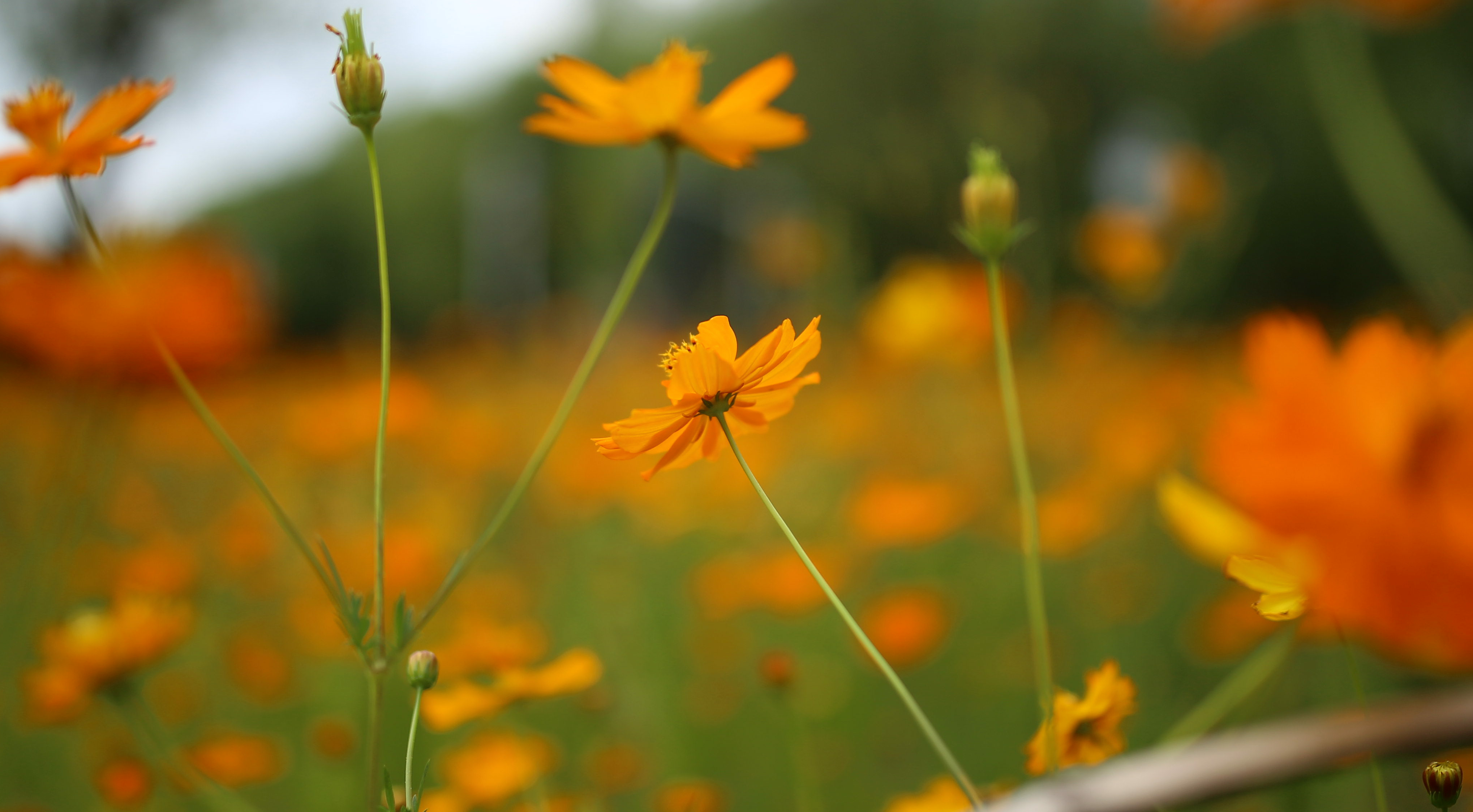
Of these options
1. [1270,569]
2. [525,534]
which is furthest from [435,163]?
[1270,569]

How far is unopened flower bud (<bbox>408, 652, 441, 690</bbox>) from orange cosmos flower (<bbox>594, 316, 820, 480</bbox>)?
103 mm

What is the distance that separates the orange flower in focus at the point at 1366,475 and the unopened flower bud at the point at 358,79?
0.31 meters

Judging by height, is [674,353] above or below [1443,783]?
above

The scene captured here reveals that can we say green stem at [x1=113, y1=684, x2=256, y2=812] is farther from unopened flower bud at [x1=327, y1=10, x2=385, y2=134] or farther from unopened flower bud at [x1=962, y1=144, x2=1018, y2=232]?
unopened flower bud at [x1=962, y1=144, x2=1018, y2=232]

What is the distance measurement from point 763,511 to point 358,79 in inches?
46.6

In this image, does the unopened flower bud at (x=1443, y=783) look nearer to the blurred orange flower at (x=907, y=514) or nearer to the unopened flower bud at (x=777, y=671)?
the unopened flower bud at (x=777, y=671)

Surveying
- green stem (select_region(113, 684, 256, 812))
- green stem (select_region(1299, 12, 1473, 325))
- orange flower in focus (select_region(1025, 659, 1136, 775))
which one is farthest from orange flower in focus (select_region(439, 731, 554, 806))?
green stem (select_region(1299, 12, 1473, 325))

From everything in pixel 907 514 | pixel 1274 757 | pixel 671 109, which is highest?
pixel 671 109

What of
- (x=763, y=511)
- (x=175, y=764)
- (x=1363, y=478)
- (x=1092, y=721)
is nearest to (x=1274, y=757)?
(x=1363, y=478)

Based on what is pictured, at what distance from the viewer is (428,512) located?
1347 millimetres

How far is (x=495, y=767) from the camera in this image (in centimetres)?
53

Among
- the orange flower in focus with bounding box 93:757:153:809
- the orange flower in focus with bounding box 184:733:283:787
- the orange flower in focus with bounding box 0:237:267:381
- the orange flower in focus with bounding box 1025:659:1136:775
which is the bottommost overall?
the orange flower in focus with bounding box 184:733:283:787

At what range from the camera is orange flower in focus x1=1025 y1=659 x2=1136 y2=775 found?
1.10 ft

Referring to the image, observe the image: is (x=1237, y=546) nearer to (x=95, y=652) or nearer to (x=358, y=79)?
(x=358, y=79)
